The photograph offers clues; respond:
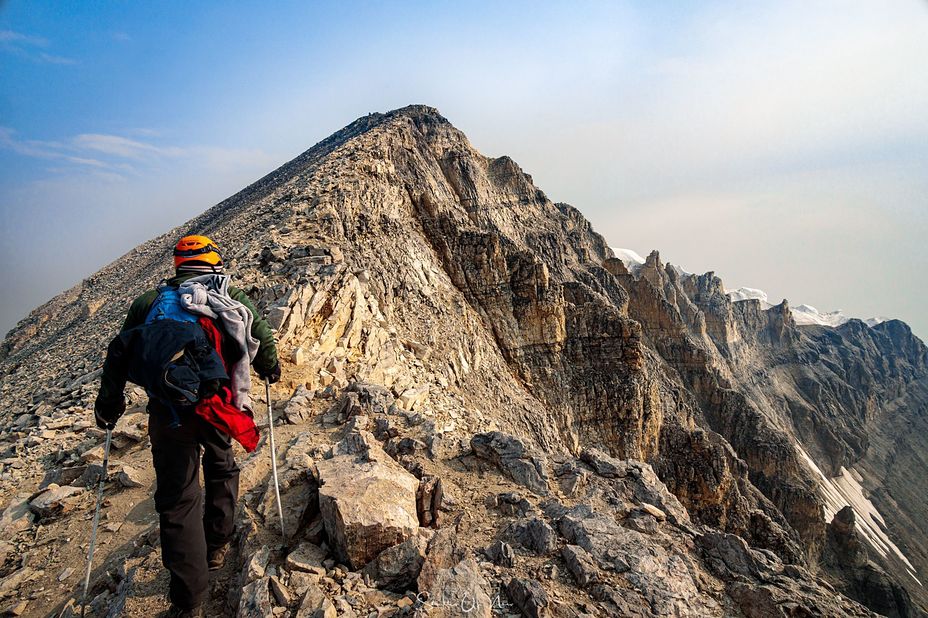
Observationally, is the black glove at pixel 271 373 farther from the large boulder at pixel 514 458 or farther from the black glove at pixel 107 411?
the large boulder at pixel 514 458

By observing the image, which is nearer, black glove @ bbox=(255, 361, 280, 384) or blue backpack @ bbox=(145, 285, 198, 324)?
blue backpack @ bbox=(145, 285, 198, 324)

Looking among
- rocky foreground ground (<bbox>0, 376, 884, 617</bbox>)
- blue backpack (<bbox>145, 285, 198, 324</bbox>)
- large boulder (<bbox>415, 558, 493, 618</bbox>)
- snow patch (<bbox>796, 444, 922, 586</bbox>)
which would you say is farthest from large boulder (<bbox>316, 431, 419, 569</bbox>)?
snow patch (<bbox>796, 444, 922, 586</bbox>)

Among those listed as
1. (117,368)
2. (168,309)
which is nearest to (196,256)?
(168,309)

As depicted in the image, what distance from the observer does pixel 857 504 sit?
65.6m

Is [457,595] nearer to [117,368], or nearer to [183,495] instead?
[183,495]

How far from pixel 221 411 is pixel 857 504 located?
9402 cm

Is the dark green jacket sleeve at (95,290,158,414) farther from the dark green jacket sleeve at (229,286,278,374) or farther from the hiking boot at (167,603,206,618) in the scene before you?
the hiking boot at (167,603,206,618)

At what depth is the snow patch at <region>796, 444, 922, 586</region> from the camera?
180ft

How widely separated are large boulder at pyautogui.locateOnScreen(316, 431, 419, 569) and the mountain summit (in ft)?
0.08

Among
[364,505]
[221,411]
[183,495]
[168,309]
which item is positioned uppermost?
[168,309]

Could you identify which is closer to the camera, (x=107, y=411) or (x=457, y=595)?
(x=457, y=595)

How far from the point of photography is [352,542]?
369cm

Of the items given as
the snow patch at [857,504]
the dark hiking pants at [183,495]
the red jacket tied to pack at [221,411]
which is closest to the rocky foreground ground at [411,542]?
the dark hiking pants at [183,495]

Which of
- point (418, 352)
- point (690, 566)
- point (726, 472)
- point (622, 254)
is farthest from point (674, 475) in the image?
point (622, 254)
